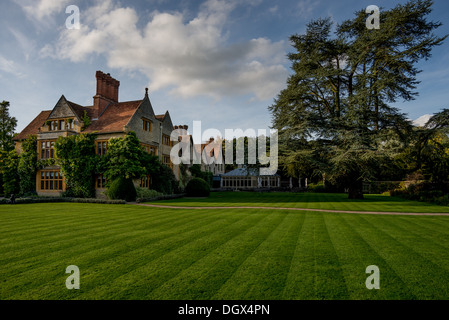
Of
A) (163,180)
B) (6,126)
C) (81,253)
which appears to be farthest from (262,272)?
(6,126)

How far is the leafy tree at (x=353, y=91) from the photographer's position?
22516 mm

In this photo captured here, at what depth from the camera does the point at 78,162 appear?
24.8 m

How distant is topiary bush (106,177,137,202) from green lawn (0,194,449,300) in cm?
1212

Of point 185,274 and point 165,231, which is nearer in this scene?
point 185,274

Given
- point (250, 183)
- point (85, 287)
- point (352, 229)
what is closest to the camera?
point (85, 287)

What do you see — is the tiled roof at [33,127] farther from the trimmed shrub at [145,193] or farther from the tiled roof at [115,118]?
the trimmed shrub at [145,193]

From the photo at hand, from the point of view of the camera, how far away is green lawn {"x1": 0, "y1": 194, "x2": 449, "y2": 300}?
13.9ft

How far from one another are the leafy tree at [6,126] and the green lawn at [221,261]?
41.0 metres

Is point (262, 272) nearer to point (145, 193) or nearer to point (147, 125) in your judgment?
point (145, 193)

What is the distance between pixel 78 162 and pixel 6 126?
27.6 m

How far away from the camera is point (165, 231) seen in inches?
352

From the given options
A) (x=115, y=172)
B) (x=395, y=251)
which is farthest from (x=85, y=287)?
(x=115, y=172)
